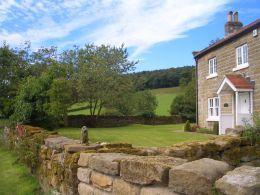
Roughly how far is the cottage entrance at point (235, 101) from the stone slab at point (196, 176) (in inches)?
651

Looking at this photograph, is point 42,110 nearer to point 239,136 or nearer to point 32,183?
point 32,183

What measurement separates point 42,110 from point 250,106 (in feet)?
37.0

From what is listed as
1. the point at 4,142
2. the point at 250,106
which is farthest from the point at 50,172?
the point at 250,106

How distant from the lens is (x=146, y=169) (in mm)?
3676

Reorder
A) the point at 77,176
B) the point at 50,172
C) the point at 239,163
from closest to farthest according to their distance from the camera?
the point at 77,176 → the point at 50,172 → the point at 239,163

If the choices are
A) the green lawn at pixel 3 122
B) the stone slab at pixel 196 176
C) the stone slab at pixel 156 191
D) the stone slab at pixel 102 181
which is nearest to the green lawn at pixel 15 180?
the stone slab at pixel 102 181

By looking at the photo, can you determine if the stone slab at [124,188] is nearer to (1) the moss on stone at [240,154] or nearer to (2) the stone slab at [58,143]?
(2) the stone slab at [58,143]

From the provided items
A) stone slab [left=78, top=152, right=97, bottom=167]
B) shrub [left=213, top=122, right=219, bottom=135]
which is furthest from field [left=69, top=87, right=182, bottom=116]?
stone slab [left=78, top=152, right=97, bottom=167]

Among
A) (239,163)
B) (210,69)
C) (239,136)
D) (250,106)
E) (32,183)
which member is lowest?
(32,183)

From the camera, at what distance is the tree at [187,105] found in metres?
46.0

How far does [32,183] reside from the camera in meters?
8.82

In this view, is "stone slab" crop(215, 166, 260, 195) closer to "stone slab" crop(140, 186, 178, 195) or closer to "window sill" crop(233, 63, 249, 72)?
"stone slab" crop(140, 186, 178, 195)

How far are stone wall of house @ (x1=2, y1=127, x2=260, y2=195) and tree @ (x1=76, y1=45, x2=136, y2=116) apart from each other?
81.9 feet

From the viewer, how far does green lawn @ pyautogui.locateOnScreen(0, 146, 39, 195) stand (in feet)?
26.7
